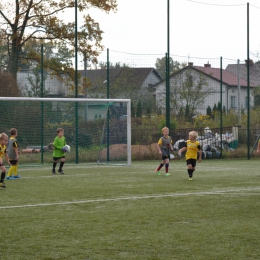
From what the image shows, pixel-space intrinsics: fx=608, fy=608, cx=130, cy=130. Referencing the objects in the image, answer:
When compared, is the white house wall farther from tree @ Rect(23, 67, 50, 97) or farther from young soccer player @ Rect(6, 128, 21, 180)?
young soccer player @ Rect(6, 128, 21, 180)

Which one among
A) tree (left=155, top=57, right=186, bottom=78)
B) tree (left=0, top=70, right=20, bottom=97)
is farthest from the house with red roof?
tree (left=0, top=70, right=20, bottom=97)

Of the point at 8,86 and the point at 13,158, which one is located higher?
the point at 8,86

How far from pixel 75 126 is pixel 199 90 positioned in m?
7.42

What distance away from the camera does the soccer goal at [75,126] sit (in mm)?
20969

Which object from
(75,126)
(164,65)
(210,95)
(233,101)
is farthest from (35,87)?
(233,101)

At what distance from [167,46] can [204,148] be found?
15.4 ft

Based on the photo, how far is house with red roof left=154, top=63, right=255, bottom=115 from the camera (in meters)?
26.4

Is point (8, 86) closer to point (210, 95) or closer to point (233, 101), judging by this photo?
point (210, 95)

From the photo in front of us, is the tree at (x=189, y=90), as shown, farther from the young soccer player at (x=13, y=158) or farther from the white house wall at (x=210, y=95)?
the young soccer player at (x=13, y=158)

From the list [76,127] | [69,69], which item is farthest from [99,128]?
[69,69]

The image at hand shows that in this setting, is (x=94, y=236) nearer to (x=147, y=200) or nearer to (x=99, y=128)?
(x=147, y=200)

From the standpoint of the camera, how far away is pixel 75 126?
2241 centimetres

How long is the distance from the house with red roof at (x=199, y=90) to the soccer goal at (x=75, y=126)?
3.16 m

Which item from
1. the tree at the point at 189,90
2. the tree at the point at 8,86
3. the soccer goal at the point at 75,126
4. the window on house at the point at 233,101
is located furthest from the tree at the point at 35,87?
the window on house at the point at 233,101
